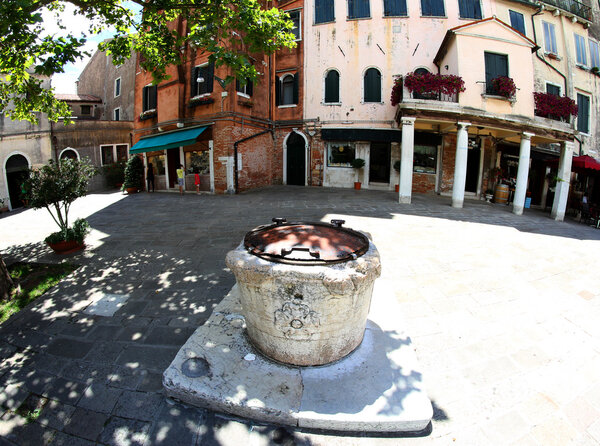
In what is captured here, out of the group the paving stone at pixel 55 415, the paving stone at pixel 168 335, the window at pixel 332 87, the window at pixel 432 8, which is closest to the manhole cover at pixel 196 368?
the paving stone at pixel 168 335

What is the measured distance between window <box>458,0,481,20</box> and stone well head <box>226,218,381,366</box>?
17.0m

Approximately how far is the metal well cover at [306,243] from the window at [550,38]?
19.2 m

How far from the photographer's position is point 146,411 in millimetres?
2152

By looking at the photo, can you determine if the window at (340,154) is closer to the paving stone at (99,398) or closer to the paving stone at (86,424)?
the paving stone at (99,398)

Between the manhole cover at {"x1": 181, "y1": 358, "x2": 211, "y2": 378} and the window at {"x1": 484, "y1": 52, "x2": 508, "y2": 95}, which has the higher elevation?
the window at {"x1": 484, "y1": 52, "x2": 508, "y2": 95}

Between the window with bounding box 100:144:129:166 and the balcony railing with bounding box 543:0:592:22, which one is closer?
the balcony railing with bounding box 543:0:592:22

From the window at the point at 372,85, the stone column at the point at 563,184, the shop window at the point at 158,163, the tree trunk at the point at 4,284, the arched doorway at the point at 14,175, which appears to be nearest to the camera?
the tree trunk at the point at 4,284

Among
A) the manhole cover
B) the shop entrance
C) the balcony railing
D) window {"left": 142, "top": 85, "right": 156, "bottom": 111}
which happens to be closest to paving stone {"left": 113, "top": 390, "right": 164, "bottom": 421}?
the manhole cover

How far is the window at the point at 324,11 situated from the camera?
14328 mm

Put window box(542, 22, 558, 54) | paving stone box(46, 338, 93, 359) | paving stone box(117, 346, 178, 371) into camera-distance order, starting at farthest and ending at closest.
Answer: window box(542, 22, 558, 54) → paving stone box(46, 338, 93, 359) → paving stone box(117, 346, 178, 371)

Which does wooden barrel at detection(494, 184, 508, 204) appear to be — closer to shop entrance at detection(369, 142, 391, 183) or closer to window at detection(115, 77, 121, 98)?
shop entrance at detection(369, 142, 391, 183)

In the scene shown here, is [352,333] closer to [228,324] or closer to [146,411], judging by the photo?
[228,324]

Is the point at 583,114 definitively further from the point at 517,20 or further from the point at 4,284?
the point at 4,284

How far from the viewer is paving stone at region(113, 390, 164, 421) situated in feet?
6.98
